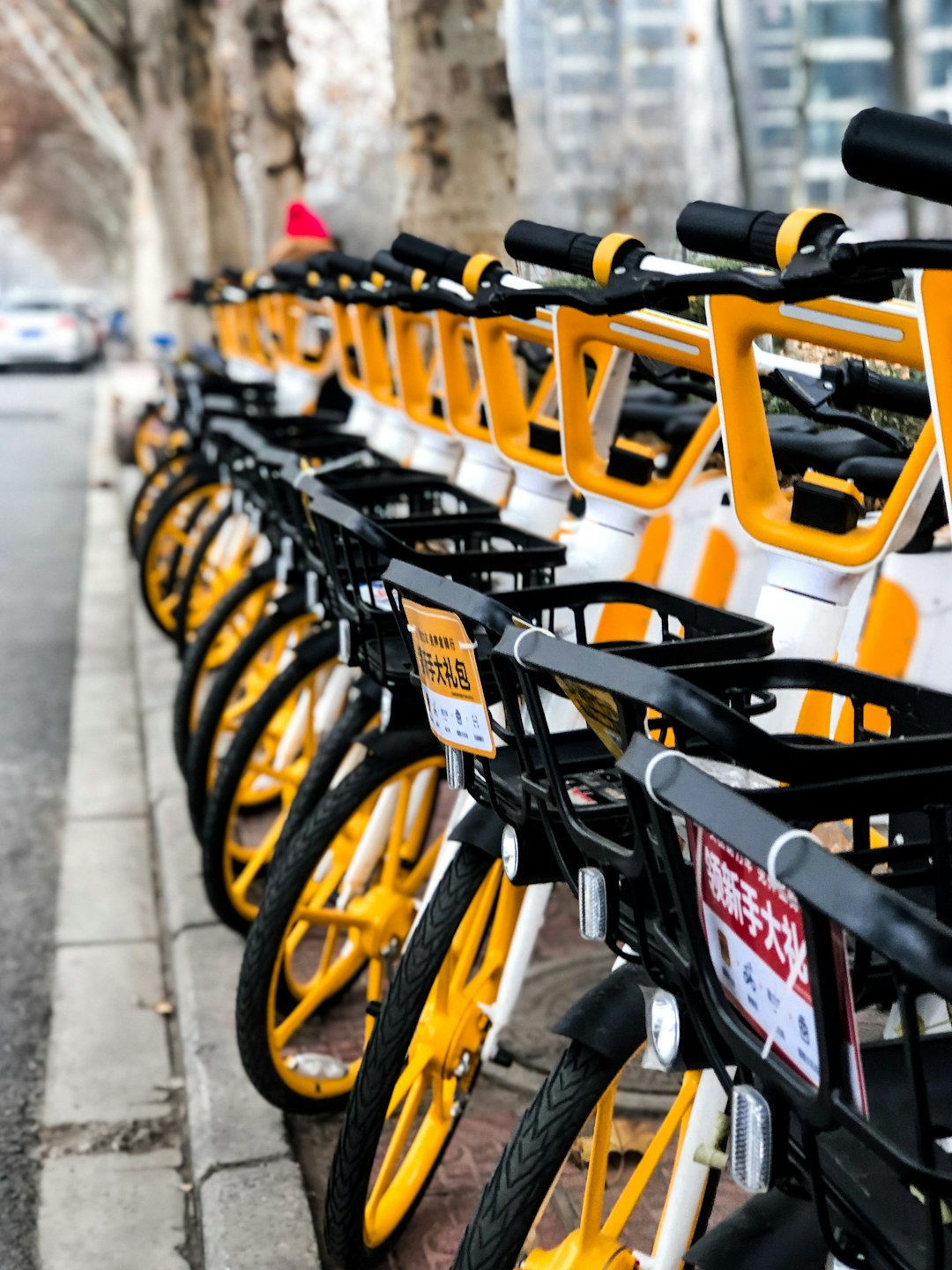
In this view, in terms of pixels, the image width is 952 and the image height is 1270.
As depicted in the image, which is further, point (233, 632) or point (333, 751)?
point (233, 632)

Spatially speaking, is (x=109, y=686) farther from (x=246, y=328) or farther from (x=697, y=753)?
(x=697, y=753)

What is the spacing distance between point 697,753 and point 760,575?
4.26 ft

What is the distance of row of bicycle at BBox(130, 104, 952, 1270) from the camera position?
1.25 m

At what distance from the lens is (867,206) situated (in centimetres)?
875

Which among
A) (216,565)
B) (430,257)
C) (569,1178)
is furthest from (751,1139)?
(216,565)

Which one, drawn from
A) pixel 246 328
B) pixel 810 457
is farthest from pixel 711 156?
pixel 810 457

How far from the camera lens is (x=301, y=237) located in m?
6.88

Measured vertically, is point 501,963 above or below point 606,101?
below

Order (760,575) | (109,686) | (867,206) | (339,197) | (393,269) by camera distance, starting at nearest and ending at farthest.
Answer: (760,575), (393,269), (109,686), (867,206), (339,197)

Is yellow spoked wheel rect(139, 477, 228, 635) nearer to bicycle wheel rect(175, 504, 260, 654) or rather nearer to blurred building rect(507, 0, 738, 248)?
bicycle wheel rect(175, 504, 260, 654)

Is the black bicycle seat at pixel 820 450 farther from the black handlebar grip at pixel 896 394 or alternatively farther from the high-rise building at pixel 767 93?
the high-rise building at pixel 767 93

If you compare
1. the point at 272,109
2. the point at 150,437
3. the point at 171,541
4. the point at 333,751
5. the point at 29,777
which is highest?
the point at 272,109

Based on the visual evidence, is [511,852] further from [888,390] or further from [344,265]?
[344,265]

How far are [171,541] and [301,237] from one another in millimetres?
1429
